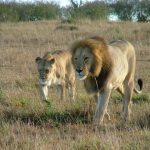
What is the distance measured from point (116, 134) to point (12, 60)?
34.8ft

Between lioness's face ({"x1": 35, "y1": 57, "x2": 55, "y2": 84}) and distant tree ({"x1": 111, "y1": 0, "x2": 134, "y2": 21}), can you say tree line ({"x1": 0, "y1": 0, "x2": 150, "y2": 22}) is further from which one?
lioness's face ({"x1": 35, "y1": 57, "x2": 55, "y2": 84})

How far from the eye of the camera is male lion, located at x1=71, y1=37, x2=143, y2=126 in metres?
7.23

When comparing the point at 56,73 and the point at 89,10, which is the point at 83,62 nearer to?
the point at 56,73

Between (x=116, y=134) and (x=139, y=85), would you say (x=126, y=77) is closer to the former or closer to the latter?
(x=139, y=85)

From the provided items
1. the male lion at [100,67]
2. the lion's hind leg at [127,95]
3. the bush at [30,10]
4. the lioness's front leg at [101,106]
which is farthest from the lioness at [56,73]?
the bush at [30,10]

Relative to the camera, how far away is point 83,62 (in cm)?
716

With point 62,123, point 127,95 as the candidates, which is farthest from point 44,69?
point 62,123

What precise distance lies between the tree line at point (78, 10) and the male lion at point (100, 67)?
1303 inches

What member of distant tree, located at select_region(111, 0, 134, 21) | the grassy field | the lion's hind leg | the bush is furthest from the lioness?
distant tree, located at select_region(111, 0, 134, 21)

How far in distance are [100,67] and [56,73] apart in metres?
4.01

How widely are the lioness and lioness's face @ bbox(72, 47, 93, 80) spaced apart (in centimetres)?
276

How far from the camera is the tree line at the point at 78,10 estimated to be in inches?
1715

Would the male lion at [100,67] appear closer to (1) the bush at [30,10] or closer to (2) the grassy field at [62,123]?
(2) the grassy field at [62,123]

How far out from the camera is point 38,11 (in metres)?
45.9
